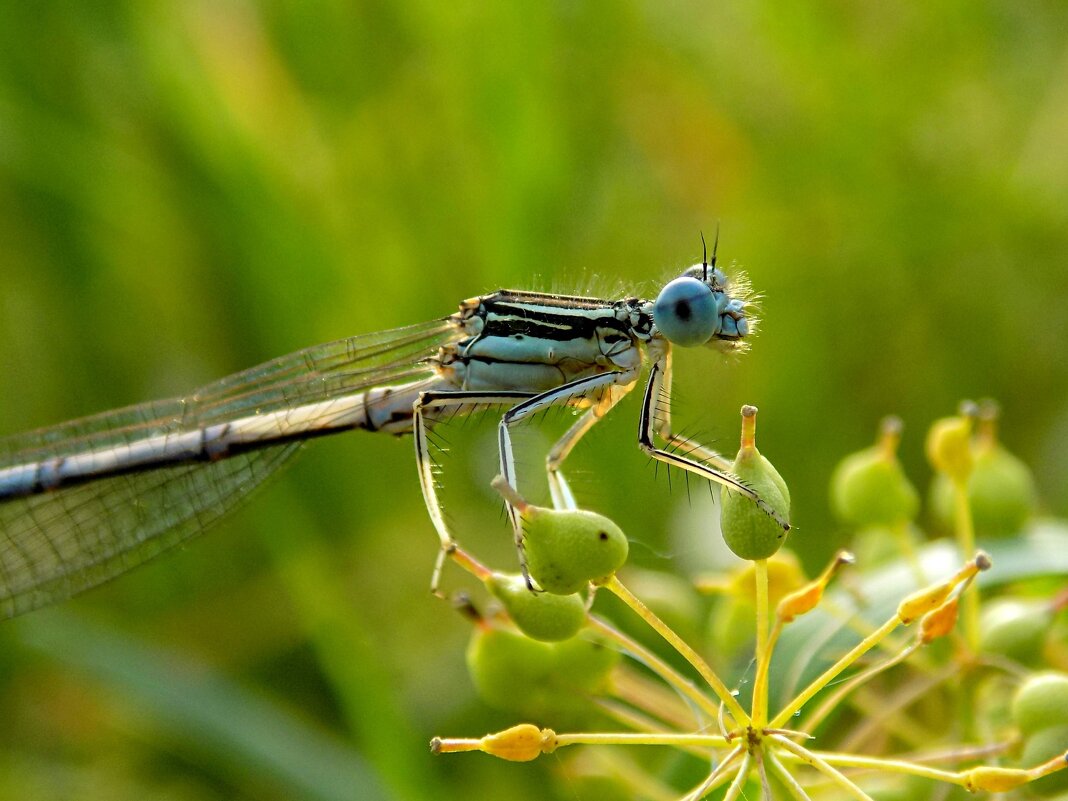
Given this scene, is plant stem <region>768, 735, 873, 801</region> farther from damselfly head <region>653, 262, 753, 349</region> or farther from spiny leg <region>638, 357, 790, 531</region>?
damselfly head <region>653, 262, 753, 349</region>

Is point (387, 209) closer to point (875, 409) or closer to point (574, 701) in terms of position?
point (875, 409)

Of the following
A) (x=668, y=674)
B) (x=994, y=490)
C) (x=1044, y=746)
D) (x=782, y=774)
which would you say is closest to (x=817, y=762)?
(x=782, y=774)

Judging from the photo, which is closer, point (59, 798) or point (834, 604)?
point (834, 604)

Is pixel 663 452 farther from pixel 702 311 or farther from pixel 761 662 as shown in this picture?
pixel 761 662

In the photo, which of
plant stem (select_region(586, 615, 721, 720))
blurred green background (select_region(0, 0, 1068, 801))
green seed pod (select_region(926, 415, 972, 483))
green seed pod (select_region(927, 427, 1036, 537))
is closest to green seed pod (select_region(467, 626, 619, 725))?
plant stem (select_region(586, 615, 721, 720))

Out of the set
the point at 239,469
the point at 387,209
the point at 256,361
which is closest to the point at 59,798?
the point at 239,469
